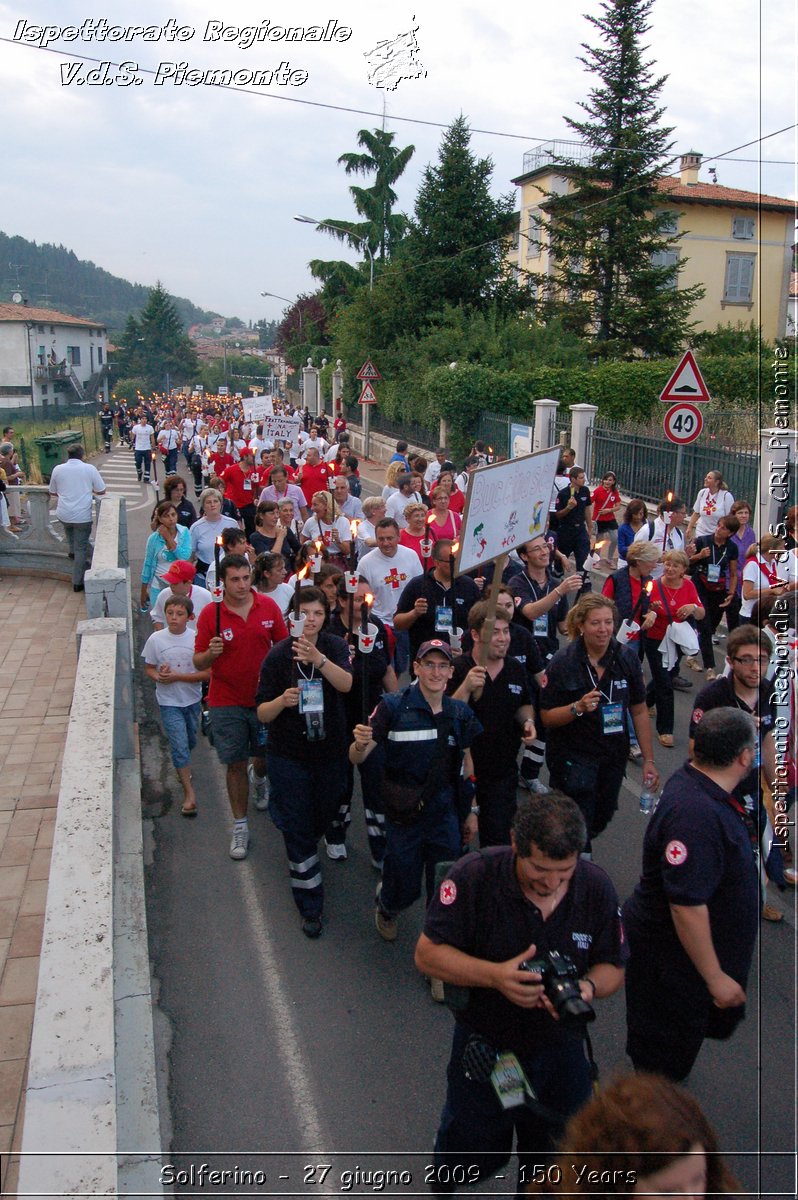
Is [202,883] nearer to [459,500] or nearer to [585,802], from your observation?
[585,802]

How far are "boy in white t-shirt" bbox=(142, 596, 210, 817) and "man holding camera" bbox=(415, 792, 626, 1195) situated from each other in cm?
365

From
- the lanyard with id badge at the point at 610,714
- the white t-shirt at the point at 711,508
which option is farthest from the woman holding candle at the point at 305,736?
the white t-shirt at the point at 711,508

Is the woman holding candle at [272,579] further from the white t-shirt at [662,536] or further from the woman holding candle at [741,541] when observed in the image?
the woman holding candle at [741,541]

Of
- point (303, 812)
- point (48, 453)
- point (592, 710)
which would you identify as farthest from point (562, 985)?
point (48, 453)

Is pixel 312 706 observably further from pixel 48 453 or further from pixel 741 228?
pixel 741 228

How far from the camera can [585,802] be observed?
5.16 m

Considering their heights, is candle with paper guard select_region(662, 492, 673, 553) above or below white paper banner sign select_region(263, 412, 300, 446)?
below

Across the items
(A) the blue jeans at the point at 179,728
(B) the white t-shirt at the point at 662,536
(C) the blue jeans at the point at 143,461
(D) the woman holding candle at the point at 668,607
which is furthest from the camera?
(C) the blue jeans at the point at 143,461

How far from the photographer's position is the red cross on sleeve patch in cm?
337

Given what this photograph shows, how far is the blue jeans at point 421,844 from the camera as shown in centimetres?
473

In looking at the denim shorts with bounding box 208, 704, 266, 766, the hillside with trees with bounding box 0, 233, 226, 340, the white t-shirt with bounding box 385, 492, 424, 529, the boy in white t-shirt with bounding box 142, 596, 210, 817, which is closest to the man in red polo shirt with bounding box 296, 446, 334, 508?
the white t-shirt with bounding box 385, 492, 424, 529

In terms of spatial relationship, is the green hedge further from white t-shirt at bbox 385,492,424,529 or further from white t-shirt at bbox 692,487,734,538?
white t-shirt at bbox 385,492,424,529

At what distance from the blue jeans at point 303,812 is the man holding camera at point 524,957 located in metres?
2.15

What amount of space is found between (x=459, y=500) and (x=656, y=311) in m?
23.8
